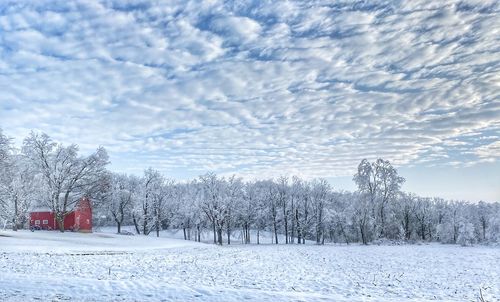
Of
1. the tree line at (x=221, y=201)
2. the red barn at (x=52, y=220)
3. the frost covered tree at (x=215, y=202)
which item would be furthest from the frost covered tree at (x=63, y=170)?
the frost covered tree at (x=215, y=202)

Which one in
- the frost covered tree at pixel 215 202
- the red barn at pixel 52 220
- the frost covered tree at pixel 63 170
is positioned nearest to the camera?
the frost covered tree at pixel 63 170

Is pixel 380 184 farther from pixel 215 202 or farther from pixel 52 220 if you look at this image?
pixel 52 220

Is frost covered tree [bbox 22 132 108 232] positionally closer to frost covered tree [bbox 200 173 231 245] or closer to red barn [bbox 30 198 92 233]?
red barn [bbox 30 198 92 233]

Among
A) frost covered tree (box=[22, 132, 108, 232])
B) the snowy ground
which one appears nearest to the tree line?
frost covered tree (box=[22, 132, 108, 232])

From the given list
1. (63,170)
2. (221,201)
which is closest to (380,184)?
(221,201)

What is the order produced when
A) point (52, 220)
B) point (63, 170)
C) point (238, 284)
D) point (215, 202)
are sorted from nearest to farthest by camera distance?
1. point (238, 284)
2. point (63, 170)
3. point (52, 220)
4. point (215, 202)

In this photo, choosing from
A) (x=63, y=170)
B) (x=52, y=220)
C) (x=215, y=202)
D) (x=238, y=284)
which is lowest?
(x=238, y=284)

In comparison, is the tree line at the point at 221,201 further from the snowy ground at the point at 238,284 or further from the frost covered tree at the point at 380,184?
the snowy ground at the point at 238,284

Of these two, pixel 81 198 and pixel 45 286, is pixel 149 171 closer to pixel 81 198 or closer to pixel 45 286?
pixel 81 198

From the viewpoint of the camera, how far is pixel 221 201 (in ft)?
262

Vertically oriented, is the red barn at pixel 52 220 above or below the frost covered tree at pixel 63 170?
below

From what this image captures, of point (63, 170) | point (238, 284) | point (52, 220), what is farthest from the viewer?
point (52, 220)

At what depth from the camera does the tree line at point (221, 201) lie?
61.4 metres

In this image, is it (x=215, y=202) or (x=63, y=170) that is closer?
(x=63, y=170)
